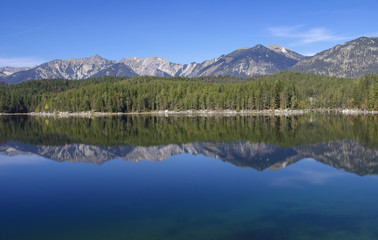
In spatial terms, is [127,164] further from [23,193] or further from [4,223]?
[4,223]

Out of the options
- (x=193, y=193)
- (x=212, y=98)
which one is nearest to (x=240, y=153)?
(x=193, y=193)

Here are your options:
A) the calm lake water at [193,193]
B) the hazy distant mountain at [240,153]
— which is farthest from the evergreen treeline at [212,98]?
the calm lake water at [193,193]

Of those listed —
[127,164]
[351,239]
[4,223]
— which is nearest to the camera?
[351,239]

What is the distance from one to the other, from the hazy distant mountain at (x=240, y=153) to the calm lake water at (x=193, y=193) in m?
0.13

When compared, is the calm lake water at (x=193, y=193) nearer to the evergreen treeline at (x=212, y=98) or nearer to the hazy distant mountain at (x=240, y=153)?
the hazy distant mountain at (x=240, y=153)

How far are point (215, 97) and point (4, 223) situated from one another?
159296 millimetres

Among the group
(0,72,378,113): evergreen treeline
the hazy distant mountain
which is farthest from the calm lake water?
(0,72,378,113): evergreen treeline

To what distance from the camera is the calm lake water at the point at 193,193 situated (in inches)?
574

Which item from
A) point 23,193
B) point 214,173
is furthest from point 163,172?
point 23,193

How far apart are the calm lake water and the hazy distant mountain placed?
0.13 meters

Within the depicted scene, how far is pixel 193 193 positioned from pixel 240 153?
1697 centimetres

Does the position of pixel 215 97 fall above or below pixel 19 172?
above

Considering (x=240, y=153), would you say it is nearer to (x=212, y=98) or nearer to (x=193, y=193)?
(x=193, y=193)

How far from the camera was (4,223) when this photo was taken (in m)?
15.7
